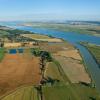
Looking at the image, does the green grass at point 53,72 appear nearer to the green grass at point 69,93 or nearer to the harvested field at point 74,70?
the harvested field at point 74,70

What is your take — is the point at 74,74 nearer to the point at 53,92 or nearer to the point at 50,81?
the point at 50,81

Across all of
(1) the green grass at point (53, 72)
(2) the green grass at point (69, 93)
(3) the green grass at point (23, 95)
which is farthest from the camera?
(1) the green grass at point (53, 72)

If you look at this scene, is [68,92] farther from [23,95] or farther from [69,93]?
[23,95]

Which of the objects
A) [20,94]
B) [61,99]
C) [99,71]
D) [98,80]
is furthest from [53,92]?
[99,71]

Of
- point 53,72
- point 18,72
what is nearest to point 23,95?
point 18,72

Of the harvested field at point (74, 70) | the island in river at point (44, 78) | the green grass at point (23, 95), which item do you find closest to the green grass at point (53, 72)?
the island in river at point (44, 78)

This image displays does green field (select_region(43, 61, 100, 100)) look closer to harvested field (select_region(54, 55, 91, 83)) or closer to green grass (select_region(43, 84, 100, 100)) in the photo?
green grass (select_region(43, 84, 100, 100))
